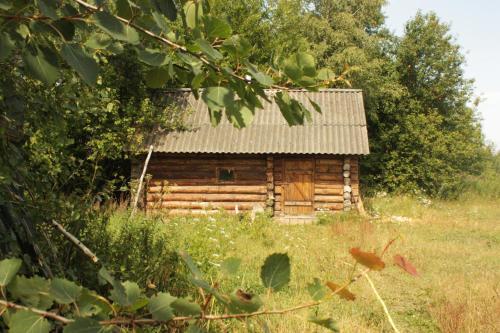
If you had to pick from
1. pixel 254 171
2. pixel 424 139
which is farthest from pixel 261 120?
pixel 424 139

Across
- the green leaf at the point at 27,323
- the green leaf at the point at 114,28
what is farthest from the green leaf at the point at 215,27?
the green leaf at the point at 27,323

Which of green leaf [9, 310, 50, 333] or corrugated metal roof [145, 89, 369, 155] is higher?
corrugated metal roof [145, 89, 369, 155]

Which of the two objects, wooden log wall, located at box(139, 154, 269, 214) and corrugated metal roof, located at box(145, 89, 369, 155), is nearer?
corrugated metal roof, located at box(145, 89, 369, 155)

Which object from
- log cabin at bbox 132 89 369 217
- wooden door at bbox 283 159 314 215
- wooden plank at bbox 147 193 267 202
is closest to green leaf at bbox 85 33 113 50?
log cabin at bbox 132 89 369 217

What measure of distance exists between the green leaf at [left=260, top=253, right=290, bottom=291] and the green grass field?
0.05 metres

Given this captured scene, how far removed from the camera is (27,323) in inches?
30.1

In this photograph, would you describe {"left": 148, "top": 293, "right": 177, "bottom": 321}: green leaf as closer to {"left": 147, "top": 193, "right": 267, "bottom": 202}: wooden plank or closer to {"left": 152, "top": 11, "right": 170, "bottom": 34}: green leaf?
{"left": 152, "top": 11, "right": 170, "bottom": 34}: green leaf

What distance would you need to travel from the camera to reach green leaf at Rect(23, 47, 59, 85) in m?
0.99

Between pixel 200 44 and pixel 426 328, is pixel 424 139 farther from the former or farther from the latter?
pixel 200 44

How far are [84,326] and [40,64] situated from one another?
60 centimetres

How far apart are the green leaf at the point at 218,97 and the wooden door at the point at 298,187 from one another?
13.3 m

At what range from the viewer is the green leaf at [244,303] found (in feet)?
2.63

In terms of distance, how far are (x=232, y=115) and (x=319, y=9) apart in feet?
85.9

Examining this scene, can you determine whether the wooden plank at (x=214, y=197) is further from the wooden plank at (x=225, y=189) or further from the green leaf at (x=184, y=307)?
the green leaf at (x=184, y=307)
